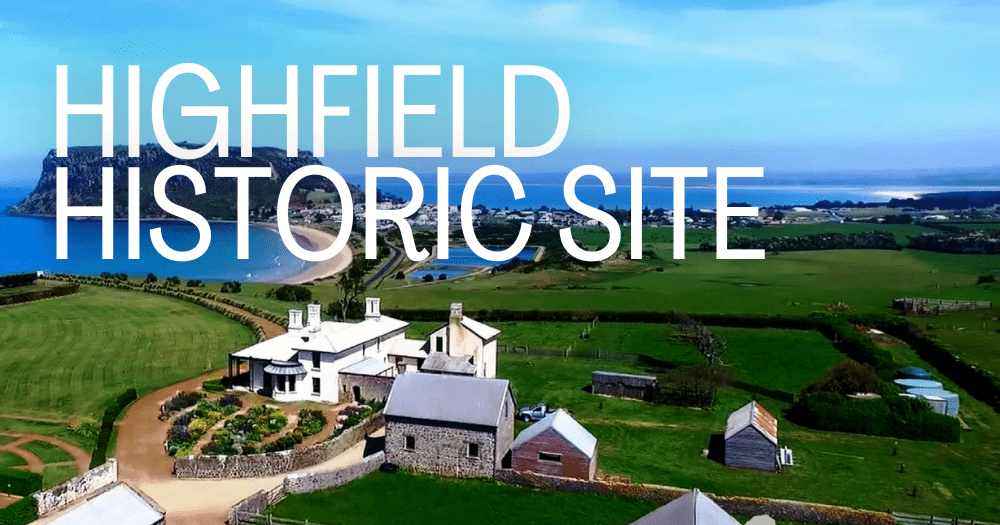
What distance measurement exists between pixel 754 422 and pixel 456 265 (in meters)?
92.6

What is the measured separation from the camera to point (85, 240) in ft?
612

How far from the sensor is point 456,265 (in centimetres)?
12050

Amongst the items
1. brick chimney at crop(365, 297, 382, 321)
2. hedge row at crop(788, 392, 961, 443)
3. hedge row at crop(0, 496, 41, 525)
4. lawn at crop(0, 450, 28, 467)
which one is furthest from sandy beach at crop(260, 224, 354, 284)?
hedge row at crop(0, 496, 41, 525)

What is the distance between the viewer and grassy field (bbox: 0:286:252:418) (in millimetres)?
38125

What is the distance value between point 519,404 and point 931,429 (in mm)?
18048

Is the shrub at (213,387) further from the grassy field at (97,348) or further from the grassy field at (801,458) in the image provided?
the grassy field at (801,458)

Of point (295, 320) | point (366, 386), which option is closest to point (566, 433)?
point (366, 386)

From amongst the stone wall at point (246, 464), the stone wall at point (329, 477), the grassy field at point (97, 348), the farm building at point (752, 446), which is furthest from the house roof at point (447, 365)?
the grassy field at point (97, 348)

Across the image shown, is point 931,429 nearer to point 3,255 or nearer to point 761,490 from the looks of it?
point 761,490

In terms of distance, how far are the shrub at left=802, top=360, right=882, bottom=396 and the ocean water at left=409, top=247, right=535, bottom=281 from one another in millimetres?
63990

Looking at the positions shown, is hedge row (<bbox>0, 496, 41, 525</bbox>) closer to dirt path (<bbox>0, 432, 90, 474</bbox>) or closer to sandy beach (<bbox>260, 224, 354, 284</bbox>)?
dirt path (<bbox>0, 432, 90, 474</bbox>)

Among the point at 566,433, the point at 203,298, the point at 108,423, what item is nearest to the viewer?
the point at 566,433

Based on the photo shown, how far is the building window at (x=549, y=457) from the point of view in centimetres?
2745

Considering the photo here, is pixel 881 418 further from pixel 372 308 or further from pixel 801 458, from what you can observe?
pixel 372 308
